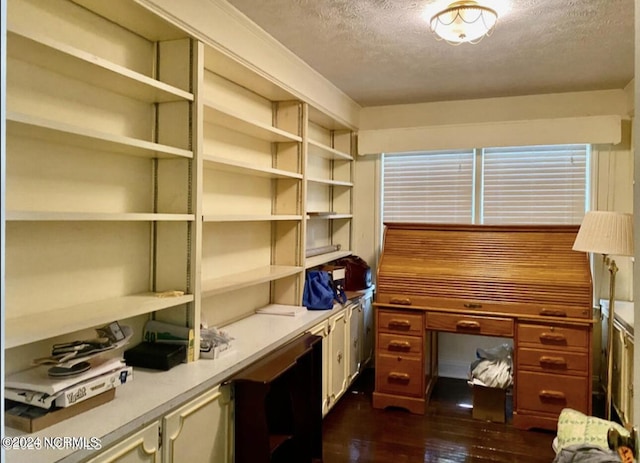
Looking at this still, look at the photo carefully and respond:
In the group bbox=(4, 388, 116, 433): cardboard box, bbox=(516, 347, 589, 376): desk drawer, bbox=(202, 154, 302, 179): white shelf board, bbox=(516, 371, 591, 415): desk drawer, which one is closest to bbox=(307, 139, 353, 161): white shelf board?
bbox=(202, 154, 302, 179): white shelf board

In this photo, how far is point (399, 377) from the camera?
11.6 feet

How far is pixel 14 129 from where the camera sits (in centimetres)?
147

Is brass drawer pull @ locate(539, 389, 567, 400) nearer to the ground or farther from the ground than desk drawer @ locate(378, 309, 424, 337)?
nearer to the ground

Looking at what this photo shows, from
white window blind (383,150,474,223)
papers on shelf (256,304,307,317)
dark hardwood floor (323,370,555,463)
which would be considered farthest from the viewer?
white window blind (383,150,474,223)

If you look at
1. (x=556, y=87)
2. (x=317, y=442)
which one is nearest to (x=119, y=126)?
(x=317, y=442)

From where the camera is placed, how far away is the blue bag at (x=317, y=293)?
3.26m

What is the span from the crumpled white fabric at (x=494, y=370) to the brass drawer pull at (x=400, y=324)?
61 centimetres

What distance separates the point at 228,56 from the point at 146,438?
5.83 ft

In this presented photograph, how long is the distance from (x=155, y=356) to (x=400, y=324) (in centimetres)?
207

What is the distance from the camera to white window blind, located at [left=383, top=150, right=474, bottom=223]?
427 centimetres

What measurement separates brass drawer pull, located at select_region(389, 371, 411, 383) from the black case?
1966 millimetres

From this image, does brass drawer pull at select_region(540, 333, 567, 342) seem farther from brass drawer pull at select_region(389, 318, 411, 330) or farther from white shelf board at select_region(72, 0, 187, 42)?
white shelf board at select_region(72, 0, 187, 42)

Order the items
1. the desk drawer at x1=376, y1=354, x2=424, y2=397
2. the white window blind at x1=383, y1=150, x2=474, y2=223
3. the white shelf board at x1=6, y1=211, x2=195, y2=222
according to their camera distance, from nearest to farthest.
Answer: the white shelf board at x1=6, y1=211, x2=195, y2=222 < the desk drawer at x1=376, y1=354, x2=424, y2=397 < the white window blind at x1=383, y1=150, x2=474, y2=223

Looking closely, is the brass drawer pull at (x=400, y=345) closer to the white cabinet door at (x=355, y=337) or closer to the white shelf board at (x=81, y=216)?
the white cabinet door at (x=355, y=337)
